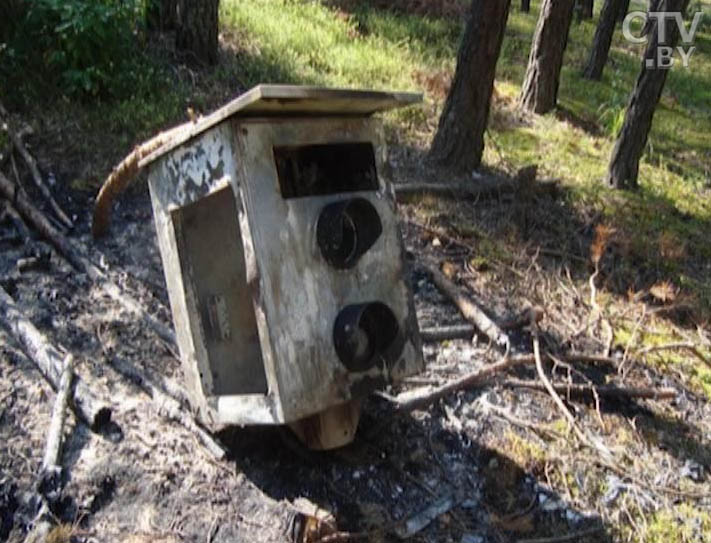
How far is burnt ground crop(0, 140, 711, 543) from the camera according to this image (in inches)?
103

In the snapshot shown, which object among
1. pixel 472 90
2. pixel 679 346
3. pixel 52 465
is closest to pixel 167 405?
pixel 52 465

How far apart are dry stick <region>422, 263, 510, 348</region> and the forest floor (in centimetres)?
8

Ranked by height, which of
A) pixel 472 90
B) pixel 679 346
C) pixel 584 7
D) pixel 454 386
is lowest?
pixel 584 7

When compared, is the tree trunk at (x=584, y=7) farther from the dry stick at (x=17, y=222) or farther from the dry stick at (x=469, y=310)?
the dry stick at (x=17, y=222)

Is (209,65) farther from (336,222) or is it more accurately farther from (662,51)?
(336,222)

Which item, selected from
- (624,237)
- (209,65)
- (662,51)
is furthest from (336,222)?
(209,65)

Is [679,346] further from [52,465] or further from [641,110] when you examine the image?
[52,465]

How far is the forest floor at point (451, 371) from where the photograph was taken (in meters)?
2.71

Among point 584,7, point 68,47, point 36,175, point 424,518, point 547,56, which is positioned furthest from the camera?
point 584,7

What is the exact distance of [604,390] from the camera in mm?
3561

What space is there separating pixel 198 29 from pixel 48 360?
4612 millimetres

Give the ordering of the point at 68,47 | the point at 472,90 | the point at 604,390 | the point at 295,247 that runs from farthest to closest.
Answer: the point at 472,90, the point at 68,47, the point at 604,390, the point at 295,247

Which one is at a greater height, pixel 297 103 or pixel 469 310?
pixel 297 103

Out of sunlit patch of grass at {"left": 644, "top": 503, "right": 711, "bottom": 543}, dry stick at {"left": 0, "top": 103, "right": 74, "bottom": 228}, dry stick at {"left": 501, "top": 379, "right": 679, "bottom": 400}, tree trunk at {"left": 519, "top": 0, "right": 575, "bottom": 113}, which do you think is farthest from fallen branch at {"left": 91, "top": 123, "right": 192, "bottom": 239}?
tree trunk at {"left": 519, "top": 0, "right": 575, "bottom": 113}
